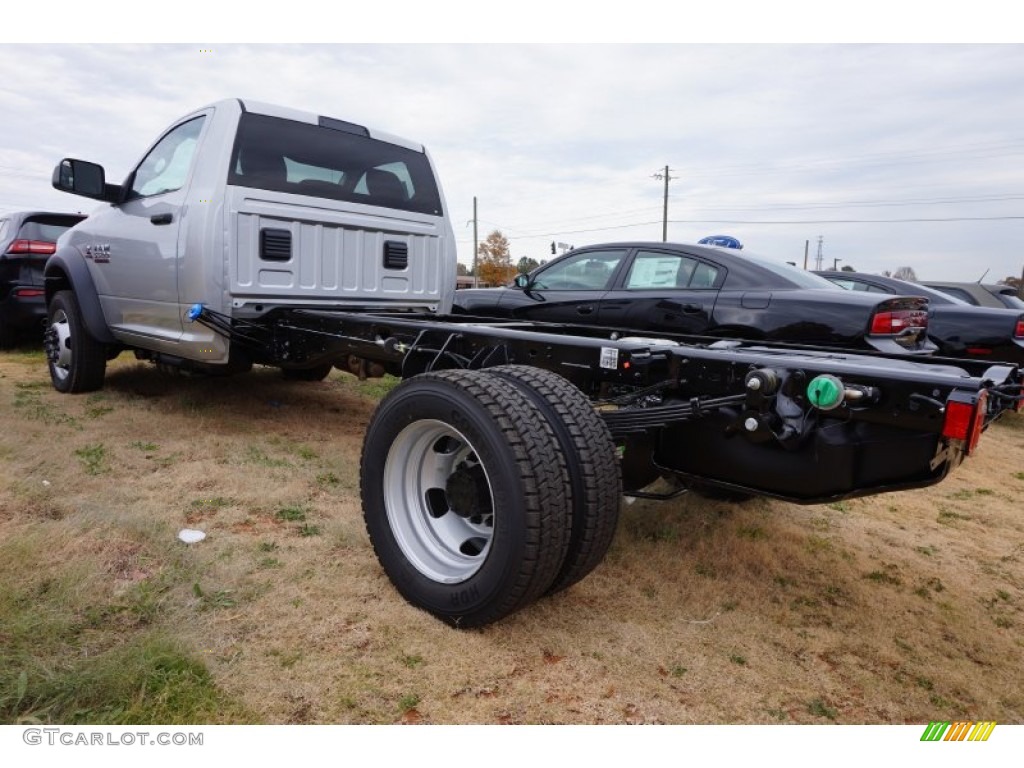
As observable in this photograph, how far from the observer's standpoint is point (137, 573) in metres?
2.66

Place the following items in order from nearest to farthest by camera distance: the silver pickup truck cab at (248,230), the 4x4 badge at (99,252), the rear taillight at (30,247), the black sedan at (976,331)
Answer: the silver pickup truck cab at (248,230) < the 4x4 badge at (99,252) < the black sedan at (976,331) < the rear taillight at (30,247)

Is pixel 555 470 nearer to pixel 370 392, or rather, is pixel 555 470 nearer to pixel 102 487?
pixel 102 487

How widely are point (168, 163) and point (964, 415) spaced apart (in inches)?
195

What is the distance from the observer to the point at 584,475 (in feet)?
7.30

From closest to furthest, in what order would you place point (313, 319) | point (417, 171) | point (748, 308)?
point (313, 319), point (748, 308), point (417, 171)

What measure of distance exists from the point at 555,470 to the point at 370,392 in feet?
15.7

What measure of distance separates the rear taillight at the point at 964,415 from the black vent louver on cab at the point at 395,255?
12.7 ft

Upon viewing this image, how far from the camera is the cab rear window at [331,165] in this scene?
4383mm

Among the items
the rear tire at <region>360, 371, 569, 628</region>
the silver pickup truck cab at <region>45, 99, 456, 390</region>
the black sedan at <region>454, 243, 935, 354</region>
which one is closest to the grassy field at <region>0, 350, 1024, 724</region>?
the rear tire at <region>360, 371, 569, 628</region>

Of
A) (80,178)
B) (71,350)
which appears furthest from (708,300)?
(71,350)

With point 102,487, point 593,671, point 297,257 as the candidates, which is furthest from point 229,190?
point 593,671

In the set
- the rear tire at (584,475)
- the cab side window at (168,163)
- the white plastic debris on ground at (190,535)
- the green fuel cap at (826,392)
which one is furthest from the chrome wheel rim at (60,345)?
the green fuel cap at (826,392)

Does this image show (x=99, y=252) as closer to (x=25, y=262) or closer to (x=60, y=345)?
(x=60, y=345)

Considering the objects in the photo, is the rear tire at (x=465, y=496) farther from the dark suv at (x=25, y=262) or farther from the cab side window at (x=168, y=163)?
the dark suv at (x=25, y=262)
